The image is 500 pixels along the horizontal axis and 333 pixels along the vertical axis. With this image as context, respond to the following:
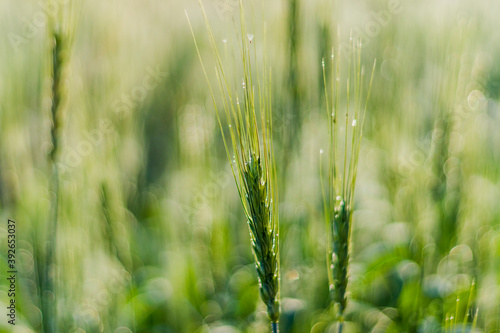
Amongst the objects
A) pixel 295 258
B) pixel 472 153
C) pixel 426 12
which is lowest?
pixel 295 258

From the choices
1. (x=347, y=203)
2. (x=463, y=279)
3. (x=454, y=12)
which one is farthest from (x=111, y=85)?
(x=463, y=279)

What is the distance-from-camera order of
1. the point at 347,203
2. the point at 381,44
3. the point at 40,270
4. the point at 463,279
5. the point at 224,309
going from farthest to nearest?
1. the point at 381,44
2. the point at 224,309
3. the point at 463,279
4. the point at 40,270
5. the point at 347,203

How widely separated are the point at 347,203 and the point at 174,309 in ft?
2.54

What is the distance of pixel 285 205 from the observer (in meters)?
Answer: 1.27

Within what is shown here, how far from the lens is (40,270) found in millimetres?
863

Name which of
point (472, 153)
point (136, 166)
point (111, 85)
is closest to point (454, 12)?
point (472, 153)

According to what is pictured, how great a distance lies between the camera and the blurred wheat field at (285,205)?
94cm

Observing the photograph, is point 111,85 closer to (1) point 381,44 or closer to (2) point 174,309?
(2) point 174,309

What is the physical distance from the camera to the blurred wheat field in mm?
939

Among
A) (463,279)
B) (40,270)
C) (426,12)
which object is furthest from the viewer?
(426,12)

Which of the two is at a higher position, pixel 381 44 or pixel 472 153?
pixel 381 44

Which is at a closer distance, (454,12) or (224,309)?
(454,12)

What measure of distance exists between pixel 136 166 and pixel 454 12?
3.15 feet

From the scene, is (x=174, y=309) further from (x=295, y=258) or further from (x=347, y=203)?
(x=347, y=203)
